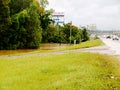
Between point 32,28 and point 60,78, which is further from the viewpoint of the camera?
point 32,28

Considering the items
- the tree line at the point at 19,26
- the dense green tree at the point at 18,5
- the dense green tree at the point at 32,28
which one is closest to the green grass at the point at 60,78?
the tree line at the point at 19,26

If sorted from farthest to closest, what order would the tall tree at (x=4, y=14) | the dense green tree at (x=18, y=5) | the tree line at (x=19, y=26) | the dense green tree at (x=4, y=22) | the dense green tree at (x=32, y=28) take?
1. the dense green tree at (x=18, y=5)
2. the dense green tree at (x=32, y=28)
3. the tree line at (x=19, y=26)
4. the dense green tree at (x=4, y=22)
5. the tall tree at (x=4, y=14)

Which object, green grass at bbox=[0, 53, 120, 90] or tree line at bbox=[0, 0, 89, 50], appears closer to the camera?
green grass at bbox=[0, 53, 120, 90]

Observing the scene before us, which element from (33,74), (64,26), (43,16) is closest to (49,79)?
(33,74)

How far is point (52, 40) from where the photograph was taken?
300 ft

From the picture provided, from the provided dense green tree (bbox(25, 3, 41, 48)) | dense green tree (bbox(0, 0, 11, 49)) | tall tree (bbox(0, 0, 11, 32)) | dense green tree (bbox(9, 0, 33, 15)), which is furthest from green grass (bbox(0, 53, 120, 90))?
dense green tree (bbox(9, 0, 33, 15))

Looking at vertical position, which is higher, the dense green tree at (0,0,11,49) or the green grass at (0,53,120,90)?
the dense green tree at (0,0,11,49)

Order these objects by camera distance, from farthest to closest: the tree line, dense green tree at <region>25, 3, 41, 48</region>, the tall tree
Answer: dense green tree at <region>25, 3, 41, 48</region> < the tree line < the tall tree

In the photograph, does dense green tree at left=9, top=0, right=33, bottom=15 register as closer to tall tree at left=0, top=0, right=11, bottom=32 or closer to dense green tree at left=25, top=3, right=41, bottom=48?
dense green tree at left=25, top=3, right=41, bottom=48

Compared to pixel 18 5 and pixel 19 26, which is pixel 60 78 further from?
pixel 18 5

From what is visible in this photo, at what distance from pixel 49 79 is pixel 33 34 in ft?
166

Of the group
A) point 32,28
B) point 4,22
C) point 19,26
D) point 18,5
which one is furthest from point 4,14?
point 18,5

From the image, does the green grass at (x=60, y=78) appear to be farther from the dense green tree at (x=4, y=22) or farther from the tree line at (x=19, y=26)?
the tree line at (x=19, y=26)

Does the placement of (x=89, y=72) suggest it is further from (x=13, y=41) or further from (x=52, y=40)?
(x=52, y=40)
